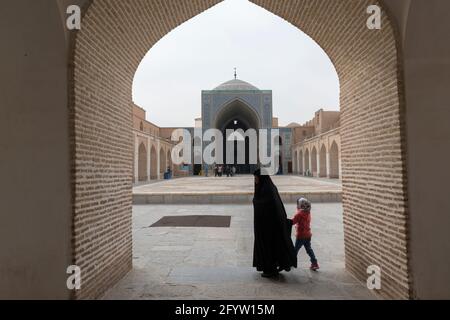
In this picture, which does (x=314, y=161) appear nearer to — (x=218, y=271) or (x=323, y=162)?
(x=323, y=162)

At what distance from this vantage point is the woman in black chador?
13.1 feet

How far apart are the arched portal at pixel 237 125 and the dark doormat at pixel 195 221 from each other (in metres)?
22.4

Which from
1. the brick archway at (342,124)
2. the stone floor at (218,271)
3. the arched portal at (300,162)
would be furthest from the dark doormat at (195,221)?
the arched portal at (300,162)

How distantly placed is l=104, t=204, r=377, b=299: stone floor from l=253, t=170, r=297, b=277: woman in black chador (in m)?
0.18

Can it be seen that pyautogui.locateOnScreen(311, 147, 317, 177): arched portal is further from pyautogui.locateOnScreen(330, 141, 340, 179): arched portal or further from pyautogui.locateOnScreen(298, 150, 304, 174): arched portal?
pyautogui.locateOnScreen(330, 141, 340, 179): arched portal

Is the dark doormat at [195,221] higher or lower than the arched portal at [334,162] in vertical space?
lower

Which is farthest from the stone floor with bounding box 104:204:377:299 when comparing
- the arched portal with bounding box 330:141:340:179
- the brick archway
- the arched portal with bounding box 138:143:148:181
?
the arched portal with bounding box 330:141:340:179

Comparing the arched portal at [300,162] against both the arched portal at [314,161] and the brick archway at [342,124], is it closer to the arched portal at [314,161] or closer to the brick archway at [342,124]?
the arched portal at [314,161]

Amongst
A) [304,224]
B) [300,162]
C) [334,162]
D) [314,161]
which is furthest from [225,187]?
[300,162]

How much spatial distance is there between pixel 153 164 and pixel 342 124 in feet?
75.6

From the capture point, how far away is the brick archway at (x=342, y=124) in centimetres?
315

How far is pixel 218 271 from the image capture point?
4348 mm
